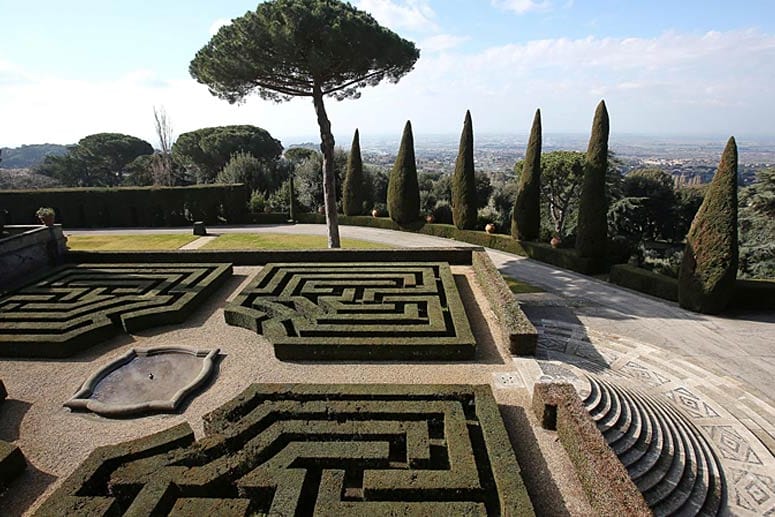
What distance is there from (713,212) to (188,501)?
1930 centimetres

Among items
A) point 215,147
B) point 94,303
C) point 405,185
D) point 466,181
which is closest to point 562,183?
point 466,181

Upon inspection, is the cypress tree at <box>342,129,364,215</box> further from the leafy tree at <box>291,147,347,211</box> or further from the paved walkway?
the paved walkway

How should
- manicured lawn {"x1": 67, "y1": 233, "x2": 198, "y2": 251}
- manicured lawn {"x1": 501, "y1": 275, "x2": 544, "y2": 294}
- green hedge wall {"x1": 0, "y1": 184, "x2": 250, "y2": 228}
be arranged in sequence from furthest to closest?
green hedge wall {"x1": 0, "y1": 184, "x2": 250, "y2": 228} < manicured lawn {"x1": 67, "y1": 233, "x2": 198, "y2": 251} < manicured lawn {"x1": 501, "y1": 275, "x2": 544, "y2": 294}

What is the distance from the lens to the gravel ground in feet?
22.5

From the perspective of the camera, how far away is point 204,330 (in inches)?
496

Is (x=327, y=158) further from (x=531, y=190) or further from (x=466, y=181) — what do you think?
(x=531, y=190)

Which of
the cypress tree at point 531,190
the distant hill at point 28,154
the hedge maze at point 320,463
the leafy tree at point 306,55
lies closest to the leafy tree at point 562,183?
the cypress tree at point 531,190

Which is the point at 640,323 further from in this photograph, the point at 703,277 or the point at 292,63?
the point at 292,63

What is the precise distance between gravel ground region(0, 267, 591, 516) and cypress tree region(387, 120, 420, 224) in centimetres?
1829

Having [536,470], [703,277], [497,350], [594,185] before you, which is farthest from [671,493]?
[594,185]

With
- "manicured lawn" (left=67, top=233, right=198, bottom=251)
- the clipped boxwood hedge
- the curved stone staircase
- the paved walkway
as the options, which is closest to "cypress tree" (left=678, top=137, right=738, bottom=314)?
the paved walkway

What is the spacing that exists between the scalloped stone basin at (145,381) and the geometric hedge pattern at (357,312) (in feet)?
6.40

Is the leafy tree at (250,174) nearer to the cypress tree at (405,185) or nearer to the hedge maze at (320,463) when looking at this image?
the cypress tree at (405,185)

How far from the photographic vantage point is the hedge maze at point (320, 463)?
241 inches
